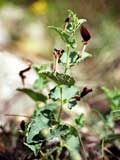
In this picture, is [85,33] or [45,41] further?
[45,41]

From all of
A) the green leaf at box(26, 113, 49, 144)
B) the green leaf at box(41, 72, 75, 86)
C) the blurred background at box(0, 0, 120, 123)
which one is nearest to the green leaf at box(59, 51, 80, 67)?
the green leaf at box(41, 72, 75, 86)

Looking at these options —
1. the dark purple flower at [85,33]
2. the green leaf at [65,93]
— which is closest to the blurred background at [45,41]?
the green leaf at [65,93]

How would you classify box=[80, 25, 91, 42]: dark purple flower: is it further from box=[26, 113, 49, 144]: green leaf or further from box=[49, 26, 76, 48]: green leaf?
box=[26, 113, 49, 144]: green leaf

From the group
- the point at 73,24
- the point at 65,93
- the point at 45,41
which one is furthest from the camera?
the point at 45,41

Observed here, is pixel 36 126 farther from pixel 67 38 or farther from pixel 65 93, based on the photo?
pixel 67 38

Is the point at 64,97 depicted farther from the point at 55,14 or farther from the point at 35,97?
the point at 55,14

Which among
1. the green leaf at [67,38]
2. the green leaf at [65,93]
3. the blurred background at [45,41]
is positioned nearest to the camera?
the green leaf at [67,38]

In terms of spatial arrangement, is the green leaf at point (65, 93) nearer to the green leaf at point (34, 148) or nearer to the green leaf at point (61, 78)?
the green leaf at point (61, 78)

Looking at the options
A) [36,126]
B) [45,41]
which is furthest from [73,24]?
[45,41]
